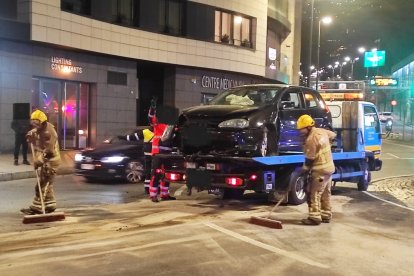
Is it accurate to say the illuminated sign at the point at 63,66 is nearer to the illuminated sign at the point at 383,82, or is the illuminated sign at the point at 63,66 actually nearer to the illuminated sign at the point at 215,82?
the illuminated sign at the point at 215,82

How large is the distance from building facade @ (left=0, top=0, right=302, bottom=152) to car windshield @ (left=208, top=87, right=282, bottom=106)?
214 inches

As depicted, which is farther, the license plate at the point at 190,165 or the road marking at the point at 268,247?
the license plate at the point at 190,165

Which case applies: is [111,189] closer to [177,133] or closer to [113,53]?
[177,133]

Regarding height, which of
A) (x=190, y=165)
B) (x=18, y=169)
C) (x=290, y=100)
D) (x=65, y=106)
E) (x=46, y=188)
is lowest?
(x=18, y=169)

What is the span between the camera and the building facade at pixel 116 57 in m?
19.6

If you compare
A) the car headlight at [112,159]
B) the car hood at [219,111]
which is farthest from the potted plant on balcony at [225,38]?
the car hood at [219,111]

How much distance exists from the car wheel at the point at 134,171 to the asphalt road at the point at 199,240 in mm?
2598

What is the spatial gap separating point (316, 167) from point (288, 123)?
1777mm

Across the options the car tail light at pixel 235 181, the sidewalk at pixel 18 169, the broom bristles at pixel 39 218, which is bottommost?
the broom bristles at pixel 39 218

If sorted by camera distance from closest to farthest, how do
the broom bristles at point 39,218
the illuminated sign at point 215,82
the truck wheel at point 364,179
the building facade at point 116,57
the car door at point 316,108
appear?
the broom bristles at point 39,218 → the car door at point 316,108 → the truck wheel at point 364,179 → the building facade at point 116,57 → the illuminated sign at point 215,82

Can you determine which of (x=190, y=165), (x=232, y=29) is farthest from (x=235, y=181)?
(x=232, y=29)

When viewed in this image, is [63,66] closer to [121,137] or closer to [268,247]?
[121,137]

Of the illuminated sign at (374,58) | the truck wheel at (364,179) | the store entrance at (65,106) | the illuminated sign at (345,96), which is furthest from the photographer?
the illuminated sign at (374,58)

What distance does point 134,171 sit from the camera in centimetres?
1397
